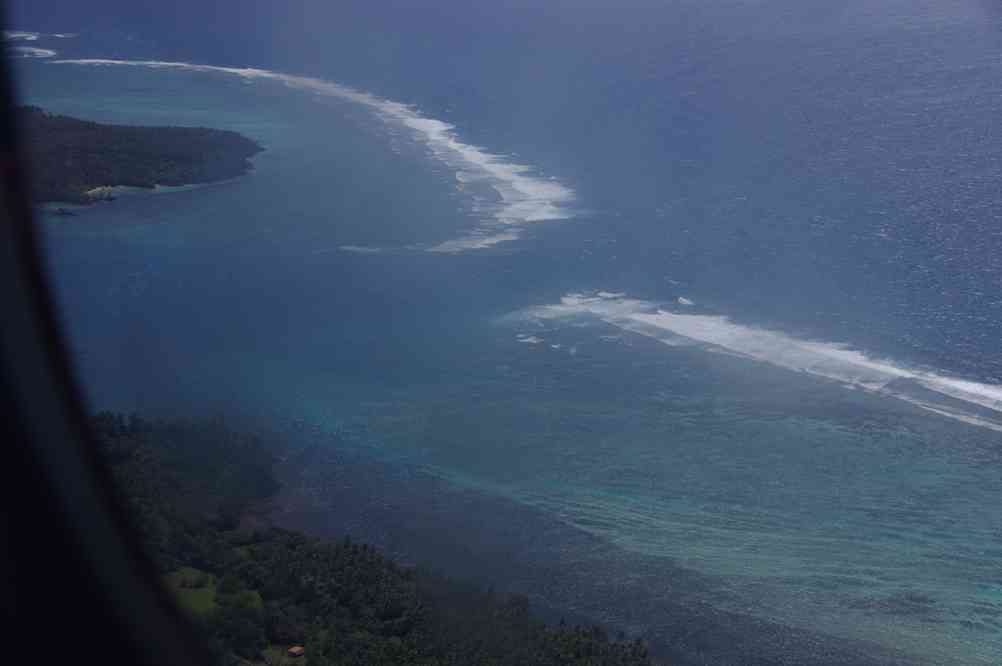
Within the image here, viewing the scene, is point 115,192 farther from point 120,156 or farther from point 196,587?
point 196,587

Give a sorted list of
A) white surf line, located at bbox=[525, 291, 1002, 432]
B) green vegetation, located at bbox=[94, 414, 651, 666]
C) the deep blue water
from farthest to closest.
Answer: white surf line, located at bbox=[525, 291, 1002, 432], the deep blue water, green vegetation, located at bbox=[94, 414, 651, 666]

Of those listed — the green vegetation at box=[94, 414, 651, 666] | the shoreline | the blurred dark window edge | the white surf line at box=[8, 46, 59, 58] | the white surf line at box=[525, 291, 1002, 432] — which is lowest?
the green vegetation at box=[94, 414, 651, 666]

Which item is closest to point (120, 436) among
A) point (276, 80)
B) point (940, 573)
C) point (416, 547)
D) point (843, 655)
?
point (416, 547)

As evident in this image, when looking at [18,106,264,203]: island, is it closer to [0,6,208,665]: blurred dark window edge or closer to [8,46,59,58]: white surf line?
[8,46,59,58]: white surf line

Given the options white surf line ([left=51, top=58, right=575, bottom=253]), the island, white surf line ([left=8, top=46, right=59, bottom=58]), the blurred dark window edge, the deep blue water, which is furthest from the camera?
white surf line ([left=8, top=46, right=59, bottom=58])

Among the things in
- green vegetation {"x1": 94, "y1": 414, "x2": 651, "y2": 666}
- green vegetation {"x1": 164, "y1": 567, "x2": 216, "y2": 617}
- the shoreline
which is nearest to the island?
the shoreline

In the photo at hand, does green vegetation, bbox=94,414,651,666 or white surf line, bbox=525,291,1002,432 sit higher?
white surf line, bbox=525,291,1002,432
